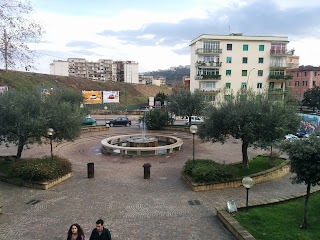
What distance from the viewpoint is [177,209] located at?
12359 mm

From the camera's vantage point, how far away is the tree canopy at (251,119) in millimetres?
A: 15695

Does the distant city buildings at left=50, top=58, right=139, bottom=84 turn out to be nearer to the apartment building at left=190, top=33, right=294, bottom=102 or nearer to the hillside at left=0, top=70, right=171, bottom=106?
the hillside at left=0, top=70, right=171, bottom=106

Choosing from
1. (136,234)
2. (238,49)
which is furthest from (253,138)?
(238,49)

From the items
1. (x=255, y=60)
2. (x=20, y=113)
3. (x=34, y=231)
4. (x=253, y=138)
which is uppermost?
(x=255, y=60)

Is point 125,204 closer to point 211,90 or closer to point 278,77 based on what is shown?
point 211,90

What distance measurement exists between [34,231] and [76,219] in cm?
156

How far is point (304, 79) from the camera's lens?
264ft

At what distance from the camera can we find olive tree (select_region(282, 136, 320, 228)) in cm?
932

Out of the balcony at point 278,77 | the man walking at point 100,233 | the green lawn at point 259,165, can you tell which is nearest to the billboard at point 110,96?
the balcony at point 278,77

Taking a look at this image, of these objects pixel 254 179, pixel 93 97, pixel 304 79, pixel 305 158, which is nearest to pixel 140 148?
pixel 254 179

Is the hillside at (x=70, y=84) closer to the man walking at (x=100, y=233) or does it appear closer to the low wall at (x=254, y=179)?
the low wall at (x=254, y=179)

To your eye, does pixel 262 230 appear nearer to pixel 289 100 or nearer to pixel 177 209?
pixel 177 209

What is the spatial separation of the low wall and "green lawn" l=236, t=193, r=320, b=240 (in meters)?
3.22

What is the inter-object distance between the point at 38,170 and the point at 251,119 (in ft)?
37.2
